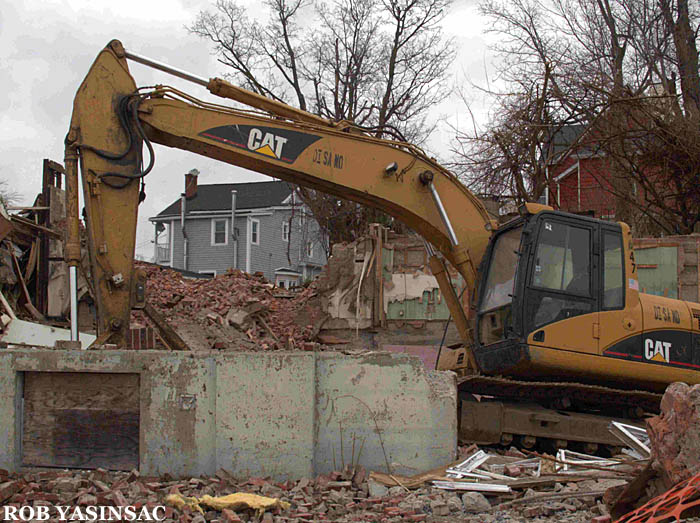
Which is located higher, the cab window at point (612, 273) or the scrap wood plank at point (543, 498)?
the cab window at point (612, 273)

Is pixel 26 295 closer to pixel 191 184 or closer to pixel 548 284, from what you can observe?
pixel 548 284

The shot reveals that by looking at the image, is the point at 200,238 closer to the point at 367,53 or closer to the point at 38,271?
the point at 367,53

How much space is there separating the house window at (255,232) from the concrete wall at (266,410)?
101 feet

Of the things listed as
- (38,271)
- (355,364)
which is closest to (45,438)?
→ (355,364)

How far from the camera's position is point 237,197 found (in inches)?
1496

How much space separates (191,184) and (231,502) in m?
34.5

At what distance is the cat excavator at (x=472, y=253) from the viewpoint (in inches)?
288

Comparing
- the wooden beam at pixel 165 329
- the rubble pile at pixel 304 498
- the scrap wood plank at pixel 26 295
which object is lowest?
the rubble pile at pixel 304 498

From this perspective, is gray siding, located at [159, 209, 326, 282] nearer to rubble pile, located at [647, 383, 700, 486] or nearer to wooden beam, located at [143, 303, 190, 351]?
wooden beam, located at [143, 303, 190, 351]

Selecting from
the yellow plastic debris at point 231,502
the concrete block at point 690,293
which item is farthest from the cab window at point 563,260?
the concrete block at point 690,293

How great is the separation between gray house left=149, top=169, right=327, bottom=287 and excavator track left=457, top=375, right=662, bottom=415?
91.4ft

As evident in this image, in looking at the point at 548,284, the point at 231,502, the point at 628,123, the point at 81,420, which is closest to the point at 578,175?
the point at 628,123

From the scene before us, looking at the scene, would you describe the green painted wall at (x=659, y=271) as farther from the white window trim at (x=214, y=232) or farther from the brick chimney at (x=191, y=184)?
the brick chimney at (x=191, y=184)

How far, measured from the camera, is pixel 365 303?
53.3ft
